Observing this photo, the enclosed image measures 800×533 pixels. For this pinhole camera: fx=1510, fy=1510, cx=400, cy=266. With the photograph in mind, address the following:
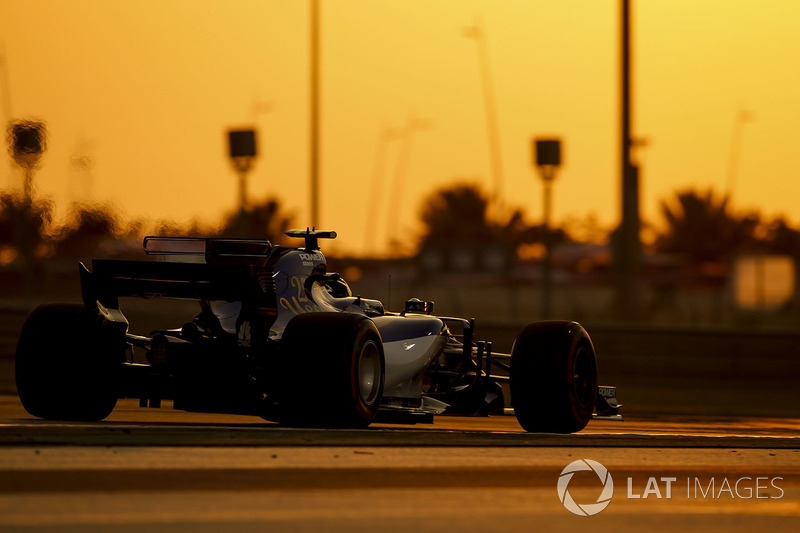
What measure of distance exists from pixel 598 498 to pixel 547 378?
3473 mm

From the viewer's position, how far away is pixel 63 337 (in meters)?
10.5

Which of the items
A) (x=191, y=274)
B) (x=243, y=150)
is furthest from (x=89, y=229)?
(x=191, y=274)

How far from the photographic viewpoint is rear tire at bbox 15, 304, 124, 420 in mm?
10492

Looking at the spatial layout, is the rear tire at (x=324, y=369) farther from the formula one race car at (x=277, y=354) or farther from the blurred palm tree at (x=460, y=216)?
the blurred palm tree at (x=460, y=216)

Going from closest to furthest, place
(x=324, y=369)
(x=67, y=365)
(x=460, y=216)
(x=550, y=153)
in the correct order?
1. (x=324, y=369)
2. (x=67, y=365)
3. (x=550, y=153)
4. (x=460, y=216)

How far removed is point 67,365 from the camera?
415 inches

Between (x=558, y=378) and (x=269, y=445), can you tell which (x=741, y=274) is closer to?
(x=558, y=378)

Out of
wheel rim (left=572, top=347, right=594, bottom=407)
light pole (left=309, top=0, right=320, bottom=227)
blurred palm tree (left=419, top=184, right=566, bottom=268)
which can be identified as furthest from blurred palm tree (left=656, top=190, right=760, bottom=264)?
wheel rim (left=572, top=347, right=594, bottom=407)

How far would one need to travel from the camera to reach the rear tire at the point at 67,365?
10492 mm

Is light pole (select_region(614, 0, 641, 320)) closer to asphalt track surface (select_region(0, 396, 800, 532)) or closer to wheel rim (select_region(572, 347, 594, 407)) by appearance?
wheel rim (select_region(572, 347, 594, 407))

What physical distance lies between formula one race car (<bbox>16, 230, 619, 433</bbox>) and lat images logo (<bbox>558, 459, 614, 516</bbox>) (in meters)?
1.63

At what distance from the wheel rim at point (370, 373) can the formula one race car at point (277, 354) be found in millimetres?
10

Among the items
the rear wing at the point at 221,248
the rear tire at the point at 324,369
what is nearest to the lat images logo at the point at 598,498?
the rear tire at the point at 324,369

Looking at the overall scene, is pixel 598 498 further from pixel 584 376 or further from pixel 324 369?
pixel 584 376
